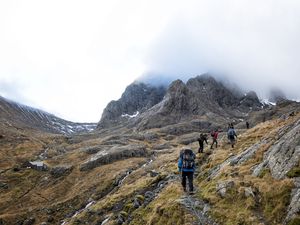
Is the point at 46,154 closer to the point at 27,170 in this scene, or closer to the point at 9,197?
the point at 27,170

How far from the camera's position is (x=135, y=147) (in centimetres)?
11781

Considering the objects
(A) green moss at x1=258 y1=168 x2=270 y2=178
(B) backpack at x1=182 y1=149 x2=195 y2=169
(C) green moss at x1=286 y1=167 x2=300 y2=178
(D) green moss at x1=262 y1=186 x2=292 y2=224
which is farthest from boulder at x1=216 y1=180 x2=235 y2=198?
(C) green moss at x1=286 y1=167 x2=300 y2=178

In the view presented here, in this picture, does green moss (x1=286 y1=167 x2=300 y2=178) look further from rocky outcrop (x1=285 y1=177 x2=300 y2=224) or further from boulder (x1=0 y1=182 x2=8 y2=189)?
boulder (x1=0 y1=182 x2=8 y2=189)

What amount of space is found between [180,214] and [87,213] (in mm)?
25671

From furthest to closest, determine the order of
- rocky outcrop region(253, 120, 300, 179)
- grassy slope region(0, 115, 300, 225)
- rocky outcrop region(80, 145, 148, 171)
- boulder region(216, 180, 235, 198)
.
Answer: rocky outcrop region(80, 145, 148, 171) → boulder region(216, 180, 235, 198) → rocky outcrop region(253, 120, 300, 179) → grassy slope region(0, 115, 300, 225)

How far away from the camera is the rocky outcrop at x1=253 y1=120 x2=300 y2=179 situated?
26.4 m

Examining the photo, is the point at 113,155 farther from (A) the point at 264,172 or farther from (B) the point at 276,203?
(B) the point at 276,203

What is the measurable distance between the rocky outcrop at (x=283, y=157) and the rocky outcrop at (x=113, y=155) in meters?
79.7

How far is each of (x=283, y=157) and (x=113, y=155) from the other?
84.7 meters

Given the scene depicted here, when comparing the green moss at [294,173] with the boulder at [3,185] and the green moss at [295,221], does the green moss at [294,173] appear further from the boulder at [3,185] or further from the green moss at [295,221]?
the boulder at [3,185]

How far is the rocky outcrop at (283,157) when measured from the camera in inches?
1039

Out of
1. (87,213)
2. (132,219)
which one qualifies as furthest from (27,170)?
(132,219)

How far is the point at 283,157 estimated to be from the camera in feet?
91.7

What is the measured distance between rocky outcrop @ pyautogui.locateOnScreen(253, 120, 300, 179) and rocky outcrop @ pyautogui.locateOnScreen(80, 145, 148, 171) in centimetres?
7967
